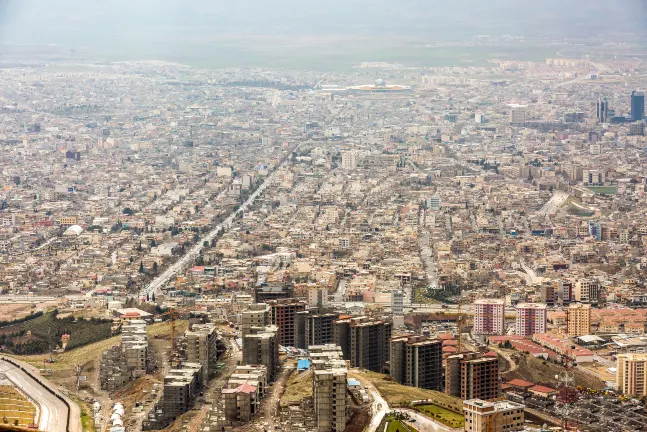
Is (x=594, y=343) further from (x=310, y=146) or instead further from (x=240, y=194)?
(x=310, y=146)

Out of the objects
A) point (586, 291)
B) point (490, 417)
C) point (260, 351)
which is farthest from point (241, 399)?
point (586, 291)

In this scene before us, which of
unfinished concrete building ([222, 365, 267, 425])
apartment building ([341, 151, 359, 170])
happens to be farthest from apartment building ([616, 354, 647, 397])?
apartment building ([341, 151, 359, 170])

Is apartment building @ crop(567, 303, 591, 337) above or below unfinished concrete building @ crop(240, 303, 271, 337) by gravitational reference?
below

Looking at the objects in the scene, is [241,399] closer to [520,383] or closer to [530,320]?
[520,383]

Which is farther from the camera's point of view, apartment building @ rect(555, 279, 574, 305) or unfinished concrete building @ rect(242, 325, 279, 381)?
apartment building @ rect(555, 279, 574, 305)

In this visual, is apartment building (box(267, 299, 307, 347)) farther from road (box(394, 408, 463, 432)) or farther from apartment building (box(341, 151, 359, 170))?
apartment building (box(341, 151, 359, 170))
